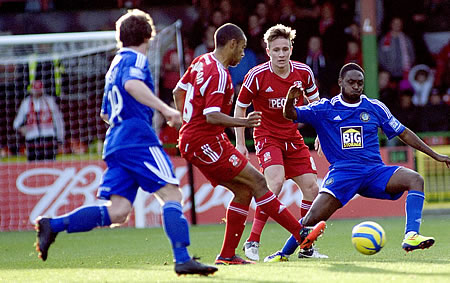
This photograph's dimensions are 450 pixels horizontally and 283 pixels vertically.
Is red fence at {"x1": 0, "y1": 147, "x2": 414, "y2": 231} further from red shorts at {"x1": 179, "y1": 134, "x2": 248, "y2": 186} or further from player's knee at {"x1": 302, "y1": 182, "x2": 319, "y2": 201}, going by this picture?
red shorts at {"x1": 179, "y1": 134, "x2": 248, "y2": 186}

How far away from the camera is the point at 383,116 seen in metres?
7.48

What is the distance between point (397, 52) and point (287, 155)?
28.5 feet

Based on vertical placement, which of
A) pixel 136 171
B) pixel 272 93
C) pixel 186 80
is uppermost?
pixel 186 80

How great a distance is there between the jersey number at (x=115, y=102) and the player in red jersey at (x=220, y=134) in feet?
2.90

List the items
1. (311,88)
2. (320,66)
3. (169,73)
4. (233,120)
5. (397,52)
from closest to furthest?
(233,120)
(311,88)
(320,66)
(169,73)
(397,52)

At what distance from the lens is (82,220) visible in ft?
19.6

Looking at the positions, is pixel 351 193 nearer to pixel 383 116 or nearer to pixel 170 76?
pixel 383 116

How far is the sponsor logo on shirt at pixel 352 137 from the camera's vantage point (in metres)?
7.40

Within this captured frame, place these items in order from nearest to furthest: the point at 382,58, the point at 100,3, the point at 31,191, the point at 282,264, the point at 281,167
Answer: the point at 282,264, the point at 281,167, the point at 31,191, the point at 382,58, the point at 100,3

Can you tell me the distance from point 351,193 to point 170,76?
8.64 m

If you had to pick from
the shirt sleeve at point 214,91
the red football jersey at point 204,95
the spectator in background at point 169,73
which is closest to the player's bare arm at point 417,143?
the red football jersey at point 204,95

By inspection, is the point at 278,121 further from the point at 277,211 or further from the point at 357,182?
the point at 277,211

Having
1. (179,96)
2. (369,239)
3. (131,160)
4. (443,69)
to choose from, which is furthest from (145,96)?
(443,69)


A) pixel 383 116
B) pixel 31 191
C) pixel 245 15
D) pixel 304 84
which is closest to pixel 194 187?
pixel 31 191
